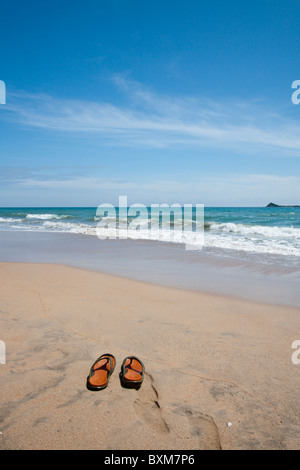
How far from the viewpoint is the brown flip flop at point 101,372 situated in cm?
245

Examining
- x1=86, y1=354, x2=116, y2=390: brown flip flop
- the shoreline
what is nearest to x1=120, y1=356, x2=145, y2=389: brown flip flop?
x1=86, y1=354, x2=116, y2=390: brown flip flop

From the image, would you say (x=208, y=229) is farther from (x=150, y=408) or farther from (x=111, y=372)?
(x=150, y=408)

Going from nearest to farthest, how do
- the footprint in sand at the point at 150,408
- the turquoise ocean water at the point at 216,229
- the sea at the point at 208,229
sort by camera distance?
the footprint in sand at the point at 150,408 → the sea at the point at 208,229 → the turquoise ocean water at the point at 216,229

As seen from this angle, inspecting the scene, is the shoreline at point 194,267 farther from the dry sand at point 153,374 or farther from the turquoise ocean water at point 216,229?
the turquoise ocean water at point 216,229

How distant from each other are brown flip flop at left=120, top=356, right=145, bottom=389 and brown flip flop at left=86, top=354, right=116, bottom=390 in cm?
13

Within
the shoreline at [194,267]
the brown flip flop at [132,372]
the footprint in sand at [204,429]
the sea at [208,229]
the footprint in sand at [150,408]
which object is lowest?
the footprint in sand at [204,429]

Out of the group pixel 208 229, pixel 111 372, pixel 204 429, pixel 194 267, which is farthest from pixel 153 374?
pixel 208 229

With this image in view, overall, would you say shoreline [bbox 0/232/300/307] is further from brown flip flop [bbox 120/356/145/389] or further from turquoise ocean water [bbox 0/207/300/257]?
brown flip flop [bbox 120/356/145/389]

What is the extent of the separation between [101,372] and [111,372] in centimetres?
12

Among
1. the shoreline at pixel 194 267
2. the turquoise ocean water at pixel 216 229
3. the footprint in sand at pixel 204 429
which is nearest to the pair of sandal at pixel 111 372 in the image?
the footprint in sand at pixel 204 429

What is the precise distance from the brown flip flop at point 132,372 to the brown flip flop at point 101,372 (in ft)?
0.43

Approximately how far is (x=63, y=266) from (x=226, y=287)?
14.3 feet

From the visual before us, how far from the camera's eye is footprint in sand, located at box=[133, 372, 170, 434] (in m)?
2.07
